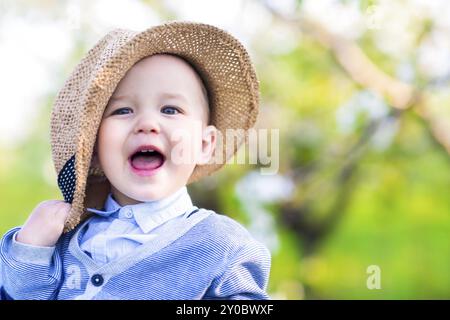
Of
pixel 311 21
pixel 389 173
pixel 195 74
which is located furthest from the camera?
pixel 389 173

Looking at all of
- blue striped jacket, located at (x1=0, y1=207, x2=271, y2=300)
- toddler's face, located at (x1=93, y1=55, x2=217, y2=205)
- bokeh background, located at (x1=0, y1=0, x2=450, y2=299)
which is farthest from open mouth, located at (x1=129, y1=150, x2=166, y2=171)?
bokeh background, located at (x1=0, y1=0, x2=450, y2=299)

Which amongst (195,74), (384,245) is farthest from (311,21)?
(195,74)

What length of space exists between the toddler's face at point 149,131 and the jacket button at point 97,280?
149mm

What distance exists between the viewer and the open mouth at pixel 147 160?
3.90 feet

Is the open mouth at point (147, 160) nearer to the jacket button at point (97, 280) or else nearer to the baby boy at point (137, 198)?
the baby boy at point (137, 198)

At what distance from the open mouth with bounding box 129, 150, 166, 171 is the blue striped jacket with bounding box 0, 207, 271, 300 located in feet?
0.35

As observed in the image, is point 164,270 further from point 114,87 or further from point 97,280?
point 114,87

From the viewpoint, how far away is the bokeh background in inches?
125

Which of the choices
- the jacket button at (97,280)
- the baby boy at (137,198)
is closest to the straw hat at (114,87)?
the baby boy at (137,198)

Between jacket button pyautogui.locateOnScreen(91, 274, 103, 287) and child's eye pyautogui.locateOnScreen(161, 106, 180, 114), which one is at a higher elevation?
child's eye pyautogui.locateOnScreen(161, 106, 180, 114)

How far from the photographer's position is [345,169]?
12.4 ft

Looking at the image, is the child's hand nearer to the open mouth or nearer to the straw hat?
the straw hat

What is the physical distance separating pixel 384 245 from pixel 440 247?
1.00 ft

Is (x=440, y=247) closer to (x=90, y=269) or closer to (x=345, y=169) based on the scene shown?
(x=345, y=169)
